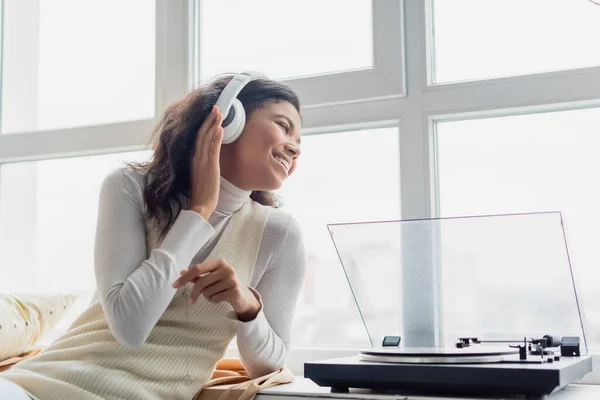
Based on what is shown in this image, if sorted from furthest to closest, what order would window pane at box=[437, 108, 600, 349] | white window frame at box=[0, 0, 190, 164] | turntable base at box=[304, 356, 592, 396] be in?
white window frame at box=[0, 0, 190, 164], window pane at box=[437, 108, 600, 349], turntable base at box=[304, 356, 592, 396]

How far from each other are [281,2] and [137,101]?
1.59 ft

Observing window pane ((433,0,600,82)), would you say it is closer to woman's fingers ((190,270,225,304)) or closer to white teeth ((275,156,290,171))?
white teeth ((275,156,290,171))

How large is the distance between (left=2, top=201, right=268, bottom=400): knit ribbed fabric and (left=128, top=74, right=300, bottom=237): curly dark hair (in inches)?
4.6

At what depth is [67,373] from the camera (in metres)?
1.31

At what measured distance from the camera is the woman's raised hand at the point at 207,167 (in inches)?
55.0

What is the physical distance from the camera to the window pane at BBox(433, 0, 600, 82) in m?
1.72

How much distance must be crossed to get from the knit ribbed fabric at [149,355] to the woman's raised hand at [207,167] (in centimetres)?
11

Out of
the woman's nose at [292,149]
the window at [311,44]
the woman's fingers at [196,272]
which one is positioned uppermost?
the window at [311,44]

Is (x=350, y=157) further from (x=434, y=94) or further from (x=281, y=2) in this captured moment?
(x=281, y=2)

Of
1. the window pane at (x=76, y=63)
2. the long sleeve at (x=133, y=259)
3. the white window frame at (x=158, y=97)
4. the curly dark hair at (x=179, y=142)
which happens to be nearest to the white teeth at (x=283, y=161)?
the curly dark hair at (x=179, y=142)

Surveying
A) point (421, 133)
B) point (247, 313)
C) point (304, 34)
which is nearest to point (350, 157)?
point (421, 133)

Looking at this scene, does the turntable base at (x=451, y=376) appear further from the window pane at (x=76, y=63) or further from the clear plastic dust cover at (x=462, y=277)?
the window pane at (x=76, y=63)

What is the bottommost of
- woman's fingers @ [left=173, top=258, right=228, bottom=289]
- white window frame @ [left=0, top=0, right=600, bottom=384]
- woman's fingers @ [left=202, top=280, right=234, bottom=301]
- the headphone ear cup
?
woman's fingers @ [left=202, top=280, right=234, bottom=301]

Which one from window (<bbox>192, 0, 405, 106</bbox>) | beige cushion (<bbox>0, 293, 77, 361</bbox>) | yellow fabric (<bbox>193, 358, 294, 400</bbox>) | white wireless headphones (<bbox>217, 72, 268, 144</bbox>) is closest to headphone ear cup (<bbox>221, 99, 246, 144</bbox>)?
white wireless headphones (<bbox>217, 72, 268, 144</bbox>)
